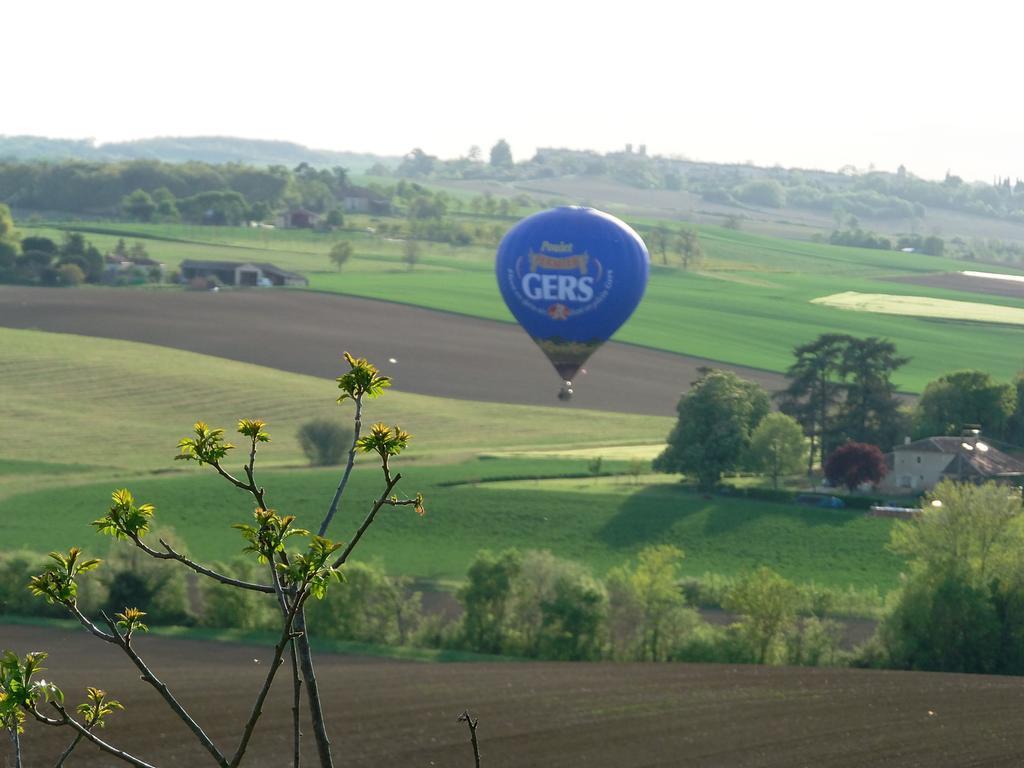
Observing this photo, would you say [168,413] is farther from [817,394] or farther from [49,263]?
[49,263]

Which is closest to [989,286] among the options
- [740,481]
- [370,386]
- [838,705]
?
[740,481]

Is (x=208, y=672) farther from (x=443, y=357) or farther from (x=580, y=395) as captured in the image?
(x=443, y=357)

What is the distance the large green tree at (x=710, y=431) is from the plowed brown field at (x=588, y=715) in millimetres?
27022

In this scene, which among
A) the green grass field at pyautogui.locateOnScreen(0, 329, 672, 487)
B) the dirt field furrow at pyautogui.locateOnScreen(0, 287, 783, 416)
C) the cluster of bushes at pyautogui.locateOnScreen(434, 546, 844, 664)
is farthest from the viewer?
the dirt field furrow at pyautogui.locateOnScreen(0, 287, 783, 416)

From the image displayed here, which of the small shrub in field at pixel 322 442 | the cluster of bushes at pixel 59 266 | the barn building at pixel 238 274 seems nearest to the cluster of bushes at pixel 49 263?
the cluster of bushes at pixel 59 266

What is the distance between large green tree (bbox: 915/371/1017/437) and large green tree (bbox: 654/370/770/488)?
27.3ft

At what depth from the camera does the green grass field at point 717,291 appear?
102688 mm

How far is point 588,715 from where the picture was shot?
101 feet

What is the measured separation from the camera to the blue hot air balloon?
155 ft

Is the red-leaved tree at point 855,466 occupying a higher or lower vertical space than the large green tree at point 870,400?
lower

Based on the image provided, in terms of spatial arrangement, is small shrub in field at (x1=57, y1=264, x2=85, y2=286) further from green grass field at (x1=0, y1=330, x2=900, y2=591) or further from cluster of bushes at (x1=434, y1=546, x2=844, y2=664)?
cluster of bushes at (x1=434, y1=546, x2=844, y2=664)

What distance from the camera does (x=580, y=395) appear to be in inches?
3339

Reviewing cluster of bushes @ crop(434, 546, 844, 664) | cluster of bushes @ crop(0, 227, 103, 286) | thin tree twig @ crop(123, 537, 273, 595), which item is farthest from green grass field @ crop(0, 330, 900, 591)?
thin tree twig @ crop(123, 537, 273, 595)

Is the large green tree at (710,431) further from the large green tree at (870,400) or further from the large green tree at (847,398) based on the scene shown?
the large green tree at (870,400)
